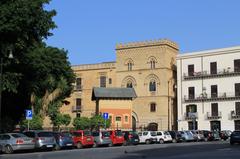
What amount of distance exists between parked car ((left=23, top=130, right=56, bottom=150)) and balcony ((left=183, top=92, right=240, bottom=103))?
43.1 metres

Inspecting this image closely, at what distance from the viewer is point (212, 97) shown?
74.6 m

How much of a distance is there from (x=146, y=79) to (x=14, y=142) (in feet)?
164

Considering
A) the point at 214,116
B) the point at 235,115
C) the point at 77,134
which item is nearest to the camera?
the point at 77,134

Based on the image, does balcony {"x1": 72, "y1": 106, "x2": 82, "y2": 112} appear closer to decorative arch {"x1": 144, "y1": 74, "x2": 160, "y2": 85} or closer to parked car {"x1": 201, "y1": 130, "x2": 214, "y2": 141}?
decorative arch {"x1": 144, "y1": 74, "x2": 160, "y2": 85}

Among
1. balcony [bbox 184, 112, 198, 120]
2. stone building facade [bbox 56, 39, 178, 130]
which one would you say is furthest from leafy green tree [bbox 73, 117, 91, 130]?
balcony [bbox 184, 112, 198, 120]

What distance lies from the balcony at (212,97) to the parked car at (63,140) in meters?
39.9

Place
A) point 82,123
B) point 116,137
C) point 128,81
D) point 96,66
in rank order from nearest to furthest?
point 116,137
point 82,123
point 128,81
point 96,66

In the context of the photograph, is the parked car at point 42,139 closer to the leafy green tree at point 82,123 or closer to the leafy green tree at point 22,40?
the leafy green tree at point 22,40

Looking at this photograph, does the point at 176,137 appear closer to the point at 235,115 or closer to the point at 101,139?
the point at 101,139

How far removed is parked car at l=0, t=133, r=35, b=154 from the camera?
32375mm

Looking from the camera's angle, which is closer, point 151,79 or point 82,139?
point 82,139

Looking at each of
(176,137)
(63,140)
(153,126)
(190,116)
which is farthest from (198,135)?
(153,126)

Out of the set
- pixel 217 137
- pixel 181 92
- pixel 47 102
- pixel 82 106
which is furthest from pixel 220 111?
pixel 47 102

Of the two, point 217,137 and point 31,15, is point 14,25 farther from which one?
point 217,137
